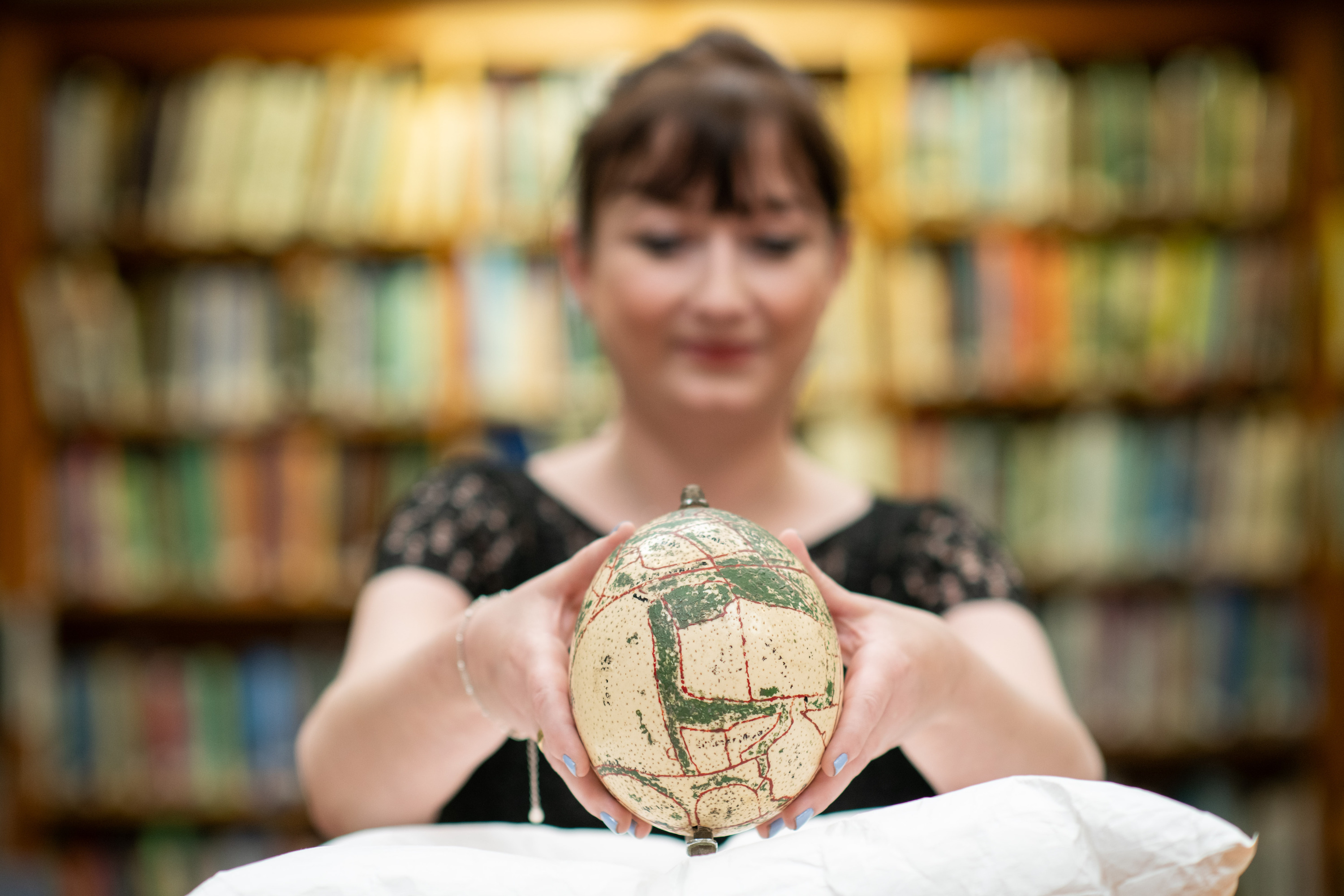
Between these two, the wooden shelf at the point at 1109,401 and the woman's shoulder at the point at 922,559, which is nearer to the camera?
the woman's shoulder at the point at 922,559

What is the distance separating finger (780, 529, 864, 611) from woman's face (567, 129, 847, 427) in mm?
391

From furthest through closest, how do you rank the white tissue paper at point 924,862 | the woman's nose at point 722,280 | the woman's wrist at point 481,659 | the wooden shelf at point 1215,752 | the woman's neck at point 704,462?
the wooden shelf at point 1215,752
the woman's neck at point 704,462
the woman's nose at point 722,280
the woman's wrist at point 481,659
the white tissue paper at point 924,862

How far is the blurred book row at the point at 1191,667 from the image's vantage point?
8.57 feet

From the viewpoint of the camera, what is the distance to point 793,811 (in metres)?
0.73

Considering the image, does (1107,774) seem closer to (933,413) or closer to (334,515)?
(933,413)

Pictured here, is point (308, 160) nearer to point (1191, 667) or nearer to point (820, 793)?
point (820, 793)

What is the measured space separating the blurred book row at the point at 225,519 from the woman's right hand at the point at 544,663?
2021mm

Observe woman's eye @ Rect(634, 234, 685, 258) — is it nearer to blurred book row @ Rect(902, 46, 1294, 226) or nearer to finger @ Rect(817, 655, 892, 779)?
finger @ Rect(817, 655, 892, 779)

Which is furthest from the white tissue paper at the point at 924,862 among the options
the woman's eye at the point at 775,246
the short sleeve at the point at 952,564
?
the woman's eye at the point at 775,246

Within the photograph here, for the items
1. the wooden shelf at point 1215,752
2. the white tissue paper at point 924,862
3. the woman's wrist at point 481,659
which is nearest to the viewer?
the white tissue paper at point 924,862

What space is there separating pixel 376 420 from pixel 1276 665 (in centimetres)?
236

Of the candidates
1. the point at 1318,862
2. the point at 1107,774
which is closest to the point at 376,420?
the point at 1107,774

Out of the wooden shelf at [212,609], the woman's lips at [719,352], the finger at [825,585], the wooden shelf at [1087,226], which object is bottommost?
the wooden shelf at [212,609]

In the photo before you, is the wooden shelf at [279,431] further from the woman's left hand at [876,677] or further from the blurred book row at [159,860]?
the woman's left hand at [876,677]
